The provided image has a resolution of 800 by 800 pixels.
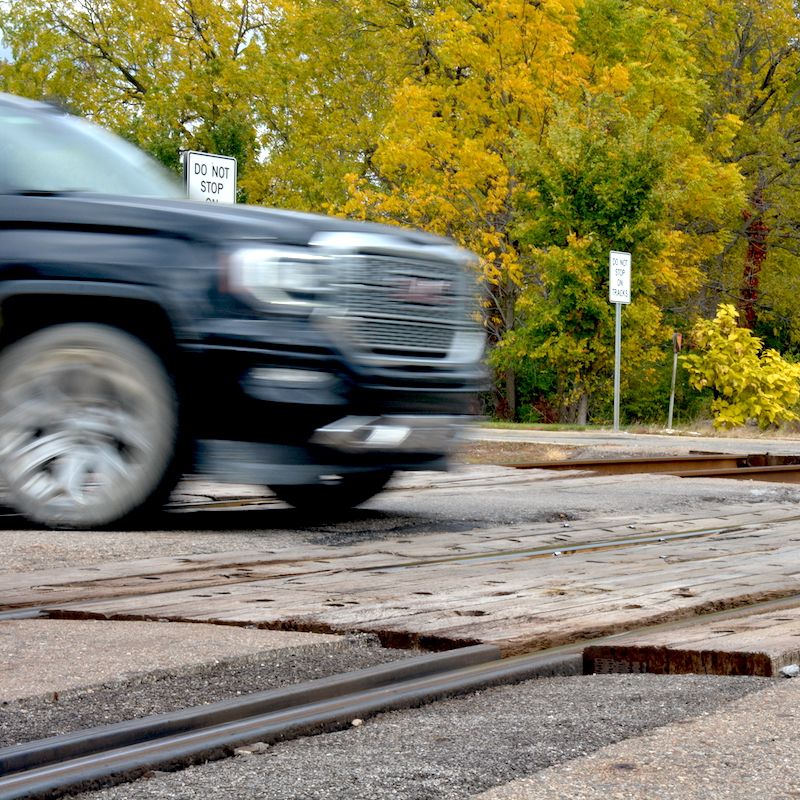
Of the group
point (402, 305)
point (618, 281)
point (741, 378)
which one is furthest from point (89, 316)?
point (741, 378)

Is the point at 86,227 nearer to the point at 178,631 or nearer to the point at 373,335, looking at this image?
the point at 373,335

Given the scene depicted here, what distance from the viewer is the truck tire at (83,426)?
6.71 meters

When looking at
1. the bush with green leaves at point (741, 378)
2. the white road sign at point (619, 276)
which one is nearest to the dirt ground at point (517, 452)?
the white road sign at point (619, 276)

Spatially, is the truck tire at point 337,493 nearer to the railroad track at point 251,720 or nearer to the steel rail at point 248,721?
the railroad track at point 251,720

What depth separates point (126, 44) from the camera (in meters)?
43.9

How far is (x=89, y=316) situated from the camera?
6891mm

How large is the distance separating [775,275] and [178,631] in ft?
126

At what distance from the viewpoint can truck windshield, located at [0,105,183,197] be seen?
23.1ft

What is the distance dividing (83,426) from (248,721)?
12.1 ft

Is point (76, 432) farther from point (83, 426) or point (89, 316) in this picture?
point (89, 316)

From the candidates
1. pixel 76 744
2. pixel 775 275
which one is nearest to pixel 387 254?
pixel 76 744

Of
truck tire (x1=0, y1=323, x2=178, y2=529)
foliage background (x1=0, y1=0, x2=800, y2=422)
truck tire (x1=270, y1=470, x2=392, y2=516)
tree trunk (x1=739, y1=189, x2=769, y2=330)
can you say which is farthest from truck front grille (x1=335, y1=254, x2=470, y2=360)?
tree trunk (x1=739, y1=189, x2=769, y2=330)

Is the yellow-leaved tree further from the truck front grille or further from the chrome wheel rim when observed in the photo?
the chrome wheel rim

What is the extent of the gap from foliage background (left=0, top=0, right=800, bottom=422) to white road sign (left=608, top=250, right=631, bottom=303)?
3636 mm
